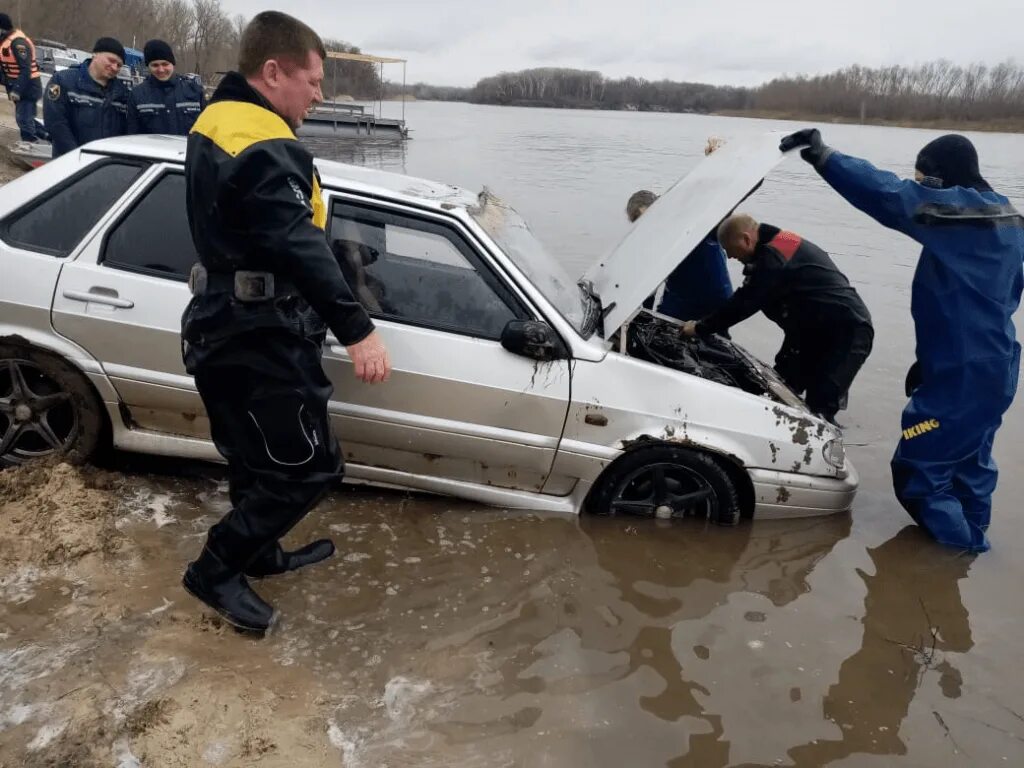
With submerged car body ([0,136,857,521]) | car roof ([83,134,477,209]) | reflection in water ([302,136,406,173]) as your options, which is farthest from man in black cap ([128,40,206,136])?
reflection in water ([302,136,406,173])

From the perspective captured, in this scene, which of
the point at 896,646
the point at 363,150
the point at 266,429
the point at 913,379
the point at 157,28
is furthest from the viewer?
the point at 157,28

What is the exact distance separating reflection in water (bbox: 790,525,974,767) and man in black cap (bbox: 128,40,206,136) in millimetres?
6358

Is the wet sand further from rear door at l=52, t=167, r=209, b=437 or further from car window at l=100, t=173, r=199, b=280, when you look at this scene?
car window at l=100, t=173, r=199, b=280

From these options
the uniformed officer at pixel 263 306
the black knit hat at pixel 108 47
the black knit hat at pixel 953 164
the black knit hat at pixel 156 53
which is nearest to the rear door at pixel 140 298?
the uniformed officer at pixel 263 306

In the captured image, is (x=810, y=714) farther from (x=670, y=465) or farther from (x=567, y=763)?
(x=670, y=465)

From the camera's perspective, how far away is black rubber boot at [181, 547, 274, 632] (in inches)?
108

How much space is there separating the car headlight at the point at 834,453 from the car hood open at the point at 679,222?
3.89 feet

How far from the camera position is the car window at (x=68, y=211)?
343 cm

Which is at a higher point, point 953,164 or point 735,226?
point 953,164

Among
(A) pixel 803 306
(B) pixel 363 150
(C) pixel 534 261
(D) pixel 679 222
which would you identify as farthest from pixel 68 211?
(B) pixel 363 150

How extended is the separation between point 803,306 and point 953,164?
1.32 m

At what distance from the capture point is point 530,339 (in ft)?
10.9

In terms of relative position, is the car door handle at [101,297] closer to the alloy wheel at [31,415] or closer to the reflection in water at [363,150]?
the alloy wheel at [31,415]

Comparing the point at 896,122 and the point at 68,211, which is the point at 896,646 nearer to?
the point at 68,211
